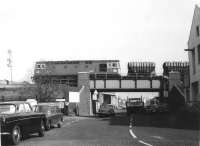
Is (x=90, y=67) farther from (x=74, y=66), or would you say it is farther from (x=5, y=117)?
(x=5, y=117)

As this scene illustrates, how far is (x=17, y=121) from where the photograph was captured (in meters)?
16.5

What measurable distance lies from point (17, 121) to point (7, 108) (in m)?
0.91

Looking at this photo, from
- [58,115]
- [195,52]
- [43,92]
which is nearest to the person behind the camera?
[58,115]

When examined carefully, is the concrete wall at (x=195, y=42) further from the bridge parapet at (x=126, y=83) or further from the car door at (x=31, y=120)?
the car door at (x=31, y=120)

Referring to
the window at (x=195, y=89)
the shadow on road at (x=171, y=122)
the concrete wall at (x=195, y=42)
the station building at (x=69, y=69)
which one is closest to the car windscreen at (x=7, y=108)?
the shadow on road at (x=171, y=122)

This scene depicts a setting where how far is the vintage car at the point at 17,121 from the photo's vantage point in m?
15.6

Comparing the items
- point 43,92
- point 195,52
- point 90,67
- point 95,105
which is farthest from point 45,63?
point 195,52

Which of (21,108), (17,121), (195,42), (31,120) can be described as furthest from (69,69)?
(17,121)

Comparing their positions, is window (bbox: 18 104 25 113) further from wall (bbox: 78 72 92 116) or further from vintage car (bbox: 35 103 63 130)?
wall (bbox: 78 72 92 116)

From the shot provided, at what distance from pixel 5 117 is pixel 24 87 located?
147ft

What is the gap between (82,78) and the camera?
67125 mm

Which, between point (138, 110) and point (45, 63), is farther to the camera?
point (45, 63)

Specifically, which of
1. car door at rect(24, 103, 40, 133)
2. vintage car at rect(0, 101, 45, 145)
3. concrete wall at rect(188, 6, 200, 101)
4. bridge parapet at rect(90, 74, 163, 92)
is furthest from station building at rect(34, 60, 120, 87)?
vintage car at rect(0, 101, 45, 145)

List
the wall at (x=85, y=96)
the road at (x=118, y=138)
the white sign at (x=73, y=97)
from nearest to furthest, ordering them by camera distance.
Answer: the road at (x=118, y=138), the white sign at (x=73, y=97), the wall at (x=85, y=96)
